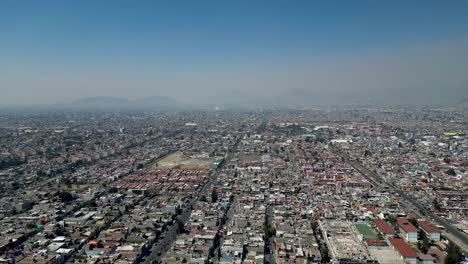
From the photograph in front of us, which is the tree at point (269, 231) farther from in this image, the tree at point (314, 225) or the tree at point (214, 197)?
the tree at point (214, 197)

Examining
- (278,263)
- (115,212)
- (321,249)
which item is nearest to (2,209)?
(115,212)

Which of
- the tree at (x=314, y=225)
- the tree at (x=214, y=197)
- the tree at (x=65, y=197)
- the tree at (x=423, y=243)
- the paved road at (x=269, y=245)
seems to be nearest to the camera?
the paved road at (x=269, y=245)

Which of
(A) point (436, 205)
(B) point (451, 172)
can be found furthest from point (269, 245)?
(B) point (451, 172)

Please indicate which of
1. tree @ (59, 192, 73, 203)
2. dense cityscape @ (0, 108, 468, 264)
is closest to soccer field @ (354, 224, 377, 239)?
dense cityscape @ (0, 108, 468, 264)

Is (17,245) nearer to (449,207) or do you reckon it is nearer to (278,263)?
(278,263)

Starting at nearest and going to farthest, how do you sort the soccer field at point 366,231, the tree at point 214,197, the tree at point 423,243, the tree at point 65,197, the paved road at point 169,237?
the tree at point 423,243 → the paved road at point 169,237 → the soccer field at point 366,231 → the tree at point 214,197 → the tree at point 65,197

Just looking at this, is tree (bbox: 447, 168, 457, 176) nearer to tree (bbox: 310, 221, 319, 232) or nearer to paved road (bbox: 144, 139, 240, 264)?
tree (bbox: 310, 221, 319, 232)

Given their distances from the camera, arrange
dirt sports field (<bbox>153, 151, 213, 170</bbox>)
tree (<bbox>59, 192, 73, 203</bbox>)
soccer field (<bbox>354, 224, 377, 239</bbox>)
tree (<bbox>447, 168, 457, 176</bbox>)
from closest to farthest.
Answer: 1. soccer field (<bbox>354, 224, 377, 239</bbox>)
2. tree (<bbox>59, 192, 73, 203</bbox>)
3. tree (<bbox>447, 168, 457, 176</bbox>)
4. dirt sports field (<bbox>153, 151, 213, 170</bbox>)

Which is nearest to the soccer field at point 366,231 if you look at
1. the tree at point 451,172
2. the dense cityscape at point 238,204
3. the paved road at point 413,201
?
the dense cityscape at point 238,204
